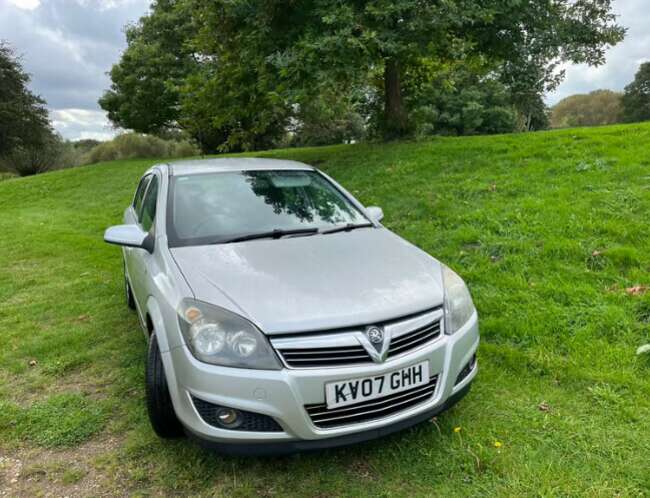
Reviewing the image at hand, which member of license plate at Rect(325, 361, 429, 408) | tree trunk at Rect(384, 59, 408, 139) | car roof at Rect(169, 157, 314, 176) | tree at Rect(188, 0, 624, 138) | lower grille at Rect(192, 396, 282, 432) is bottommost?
lower grille at Rect(192, 396, 282, 432)

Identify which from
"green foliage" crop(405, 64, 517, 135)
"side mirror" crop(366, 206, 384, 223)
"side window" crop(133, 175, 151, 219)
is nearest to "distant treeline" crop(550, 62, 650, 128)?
"green foliage" crop(405, 64, 517, 135)

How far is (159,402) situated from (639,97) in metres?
52.8

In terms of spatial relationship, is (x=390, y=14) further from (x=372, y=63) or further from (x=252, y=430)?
(x=252, y=430)

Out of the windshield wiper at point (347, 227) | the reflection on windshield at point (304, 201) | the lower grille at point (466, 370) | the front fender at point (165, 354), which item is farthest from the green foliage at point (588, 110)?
the front fender at point (165, 354)

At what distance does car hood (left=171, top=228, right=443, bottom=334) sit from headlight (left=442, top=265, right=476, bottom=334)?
0.06m

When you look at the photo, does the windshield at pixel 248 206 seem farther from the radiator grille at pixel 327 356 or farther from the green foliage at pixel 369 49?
the green foliage at pixel 369 49

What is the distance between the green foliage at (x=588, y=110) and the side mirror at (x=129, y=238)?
5549 centimetres

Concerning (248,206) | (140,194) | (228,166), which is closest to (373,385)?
(248,206)

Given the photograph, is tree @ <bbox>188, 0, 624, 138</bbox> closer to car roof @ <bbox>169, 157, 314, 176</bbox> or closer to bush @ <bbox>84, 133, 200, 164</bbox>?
car roof @ <bbox>169, 157, 314, 176</bbox>

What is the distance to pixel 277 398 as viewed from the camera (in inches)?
76.0

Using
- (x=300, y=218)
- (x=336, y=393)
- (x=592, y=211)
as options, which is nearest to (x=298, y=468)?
(x=336, y=393)

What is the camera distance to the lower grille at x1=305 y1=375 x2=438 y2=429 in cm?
199

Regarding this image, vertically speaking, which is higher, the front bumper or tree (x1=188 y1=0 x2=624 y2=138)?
tree (x1=188 y1=0 x2=624 y2=138)

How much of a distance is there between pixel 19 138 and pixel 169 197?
28.3 meters
